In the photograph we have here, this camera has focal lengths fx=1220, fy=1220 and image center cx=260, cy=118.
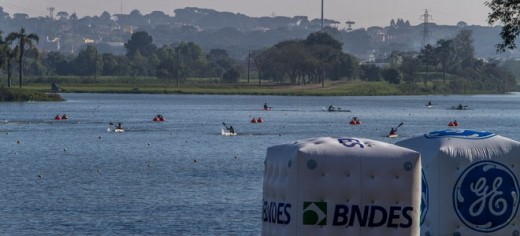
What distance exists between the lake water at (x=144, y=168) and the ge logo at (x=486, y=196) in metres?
22.2

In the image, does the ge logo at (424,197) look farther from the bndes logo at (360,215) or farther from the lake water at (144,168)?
the lake water at (144,168)

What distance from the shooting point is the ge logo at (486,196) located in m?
18.1

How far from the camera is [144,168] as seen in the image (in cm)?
7125

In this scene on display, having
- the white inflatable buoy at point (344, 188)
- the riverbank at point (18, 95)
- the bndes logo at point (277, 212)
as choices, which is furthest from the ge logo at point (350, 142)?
the riverbank at point (18, 95)

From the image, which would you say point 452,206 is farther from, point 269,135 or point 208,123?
point 208,123

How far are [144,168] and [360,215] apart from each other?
55.5 metres

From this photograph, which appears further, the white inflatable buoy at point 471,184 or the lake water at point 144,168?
the lake water at point 144,168

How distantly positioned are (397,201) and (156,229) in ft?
84.6

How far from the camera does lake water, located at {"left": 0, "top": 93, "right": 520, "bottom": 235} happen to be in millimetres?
43906

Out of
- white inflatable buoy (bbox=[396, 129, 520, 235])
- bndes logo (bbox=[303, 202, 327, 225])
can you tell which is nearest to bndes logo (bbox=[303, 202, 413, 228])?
bndes logo (bbox=[303, 202, 327, 225])

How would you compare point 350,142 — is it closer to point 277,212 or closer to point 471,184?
point 277,212

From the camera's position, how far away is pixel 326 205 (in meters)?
16.3

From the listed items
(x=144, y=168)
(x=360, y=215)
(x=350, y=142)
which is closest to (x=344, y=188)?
(x=360, y=215)

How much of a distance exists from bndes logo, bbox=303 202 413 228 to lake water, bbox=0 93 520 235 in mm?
23851
